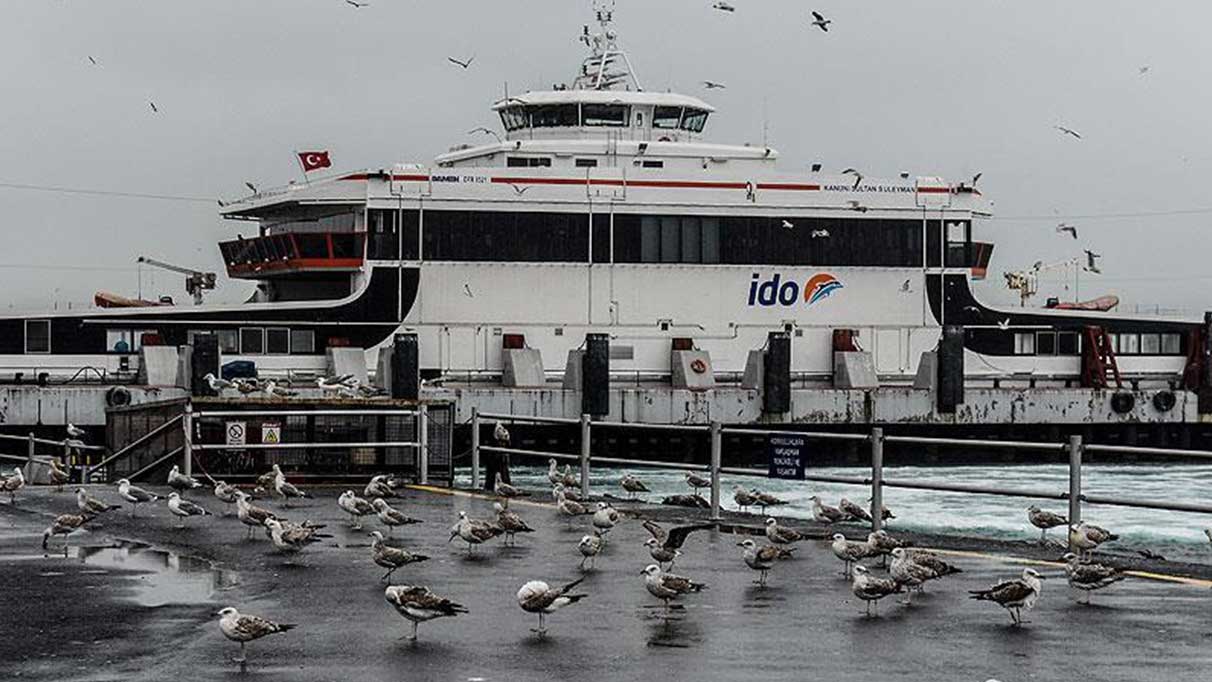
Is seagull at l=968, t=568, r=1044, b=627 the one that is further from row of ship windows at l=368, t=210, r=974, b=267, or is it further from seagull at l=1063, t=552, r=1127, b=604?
row of ship windows at l=368, t=210, r=974, b=267

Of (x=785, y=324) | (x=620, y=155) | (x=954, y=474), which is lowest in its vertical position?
(x=954, y=474)

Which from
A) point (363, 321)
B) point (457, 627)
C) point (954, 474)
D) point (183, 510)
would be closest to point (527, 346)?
point (363, 321)

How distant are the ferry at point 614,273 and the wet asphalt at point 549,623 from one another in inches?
1386

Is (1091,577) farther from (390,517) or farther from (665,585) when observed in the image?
(390,517)

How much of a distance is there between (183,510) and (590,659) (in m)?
9.44

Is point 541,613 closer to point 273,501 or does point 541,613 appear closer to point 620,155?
point 273,501

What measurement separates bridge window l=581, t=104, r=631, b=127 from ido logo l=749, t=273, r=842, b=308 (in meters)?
7.07

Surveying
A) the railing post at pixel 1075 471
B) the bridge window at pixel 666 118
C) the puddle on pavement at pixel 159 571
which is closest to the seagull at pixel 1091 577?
the railing post at pixel 1075 471

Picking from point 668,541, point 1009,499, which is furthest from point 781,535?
point 1009,499

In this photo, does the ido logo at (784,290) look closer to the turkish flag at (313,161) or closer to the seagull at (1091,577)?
the turkish flag at (313,161)

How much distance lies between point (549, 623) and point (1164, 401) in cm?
4324

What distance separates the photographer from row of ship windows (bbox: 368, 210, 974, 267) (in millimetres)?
55000

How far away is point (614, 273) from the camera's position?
55969 mm

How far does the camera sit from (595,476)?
47.2 m
